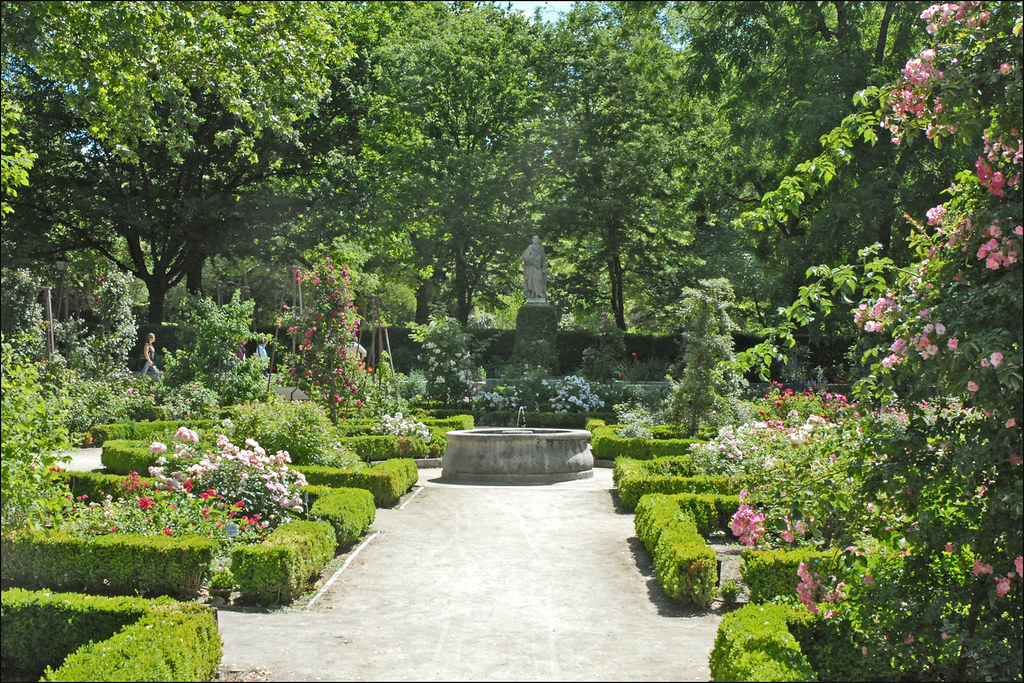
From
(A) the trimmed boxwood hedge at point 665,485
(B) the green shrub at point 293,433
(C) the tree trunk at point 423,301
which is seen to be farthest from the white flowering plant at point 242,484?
(C) the tree trunk at point 423,301

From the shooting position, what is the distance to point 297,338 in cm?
1538

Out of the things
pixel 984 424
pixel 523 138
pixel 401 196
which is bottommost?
pixel 984 424

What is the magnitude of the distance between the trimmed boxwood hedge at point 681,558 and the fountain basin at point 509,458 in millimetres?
4321

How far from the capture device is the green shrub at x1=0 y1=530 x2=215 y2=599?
6699 millimetres

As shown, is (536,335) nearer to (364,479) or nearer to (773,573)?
(364,479)

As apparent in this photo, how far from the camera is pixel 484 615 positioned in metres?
6.53

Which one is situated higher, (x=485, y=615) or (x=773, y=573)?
(x=773, y=573)

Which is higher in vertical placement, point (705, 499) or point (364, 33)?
point (364, 33)

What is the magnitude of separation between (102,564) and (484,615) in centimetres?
287

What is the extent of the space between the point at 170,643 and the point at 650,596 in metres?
3.84

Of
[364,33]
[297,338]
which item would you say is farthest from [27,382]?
[364,33]

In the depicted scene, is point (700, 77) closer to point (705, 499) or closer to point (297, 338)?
point (297, 338)

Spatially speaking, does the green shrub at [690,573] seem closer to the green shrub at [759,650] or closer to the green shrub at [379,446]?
the green shrub at [759,650]

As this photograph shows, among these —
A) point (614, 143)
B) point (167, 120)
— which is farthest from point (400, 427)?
point (614, 143)
